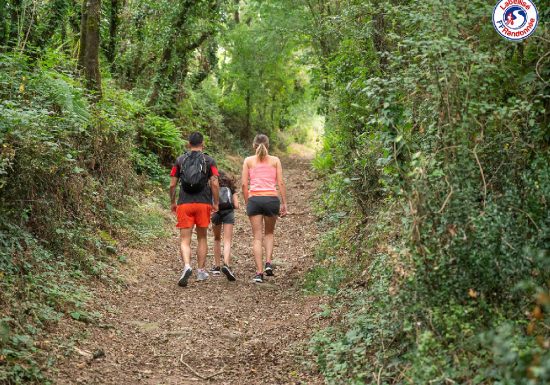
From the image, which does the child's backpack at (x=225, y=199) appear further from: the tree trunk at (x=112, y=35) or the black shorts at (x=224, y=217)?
the tree trunk at (x=112, y=35)

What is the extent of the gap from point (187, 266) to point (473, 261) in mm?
5651

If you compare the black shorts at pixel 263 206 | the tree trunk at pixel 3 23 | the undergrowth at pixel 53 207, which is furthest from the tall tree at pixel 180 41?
the black shorts at pixel 263 206

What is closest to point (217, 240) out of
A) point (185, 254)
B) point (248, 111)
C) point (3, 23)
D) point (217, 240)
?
point (217, 240)

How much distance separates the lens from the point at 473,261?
4570 millimetres

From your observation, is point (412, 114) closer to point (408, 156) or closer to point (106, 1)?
point (408, 156)

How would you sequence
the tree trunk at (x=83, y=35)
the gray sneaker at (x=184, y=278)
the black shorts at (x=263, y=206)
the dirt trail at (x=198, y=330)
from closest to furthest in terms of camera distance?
1. the dirt trail at (x=198, y=330)
2. the gray sneaker at (x=184, y=278)
3. the black shorts at (x=263, y=206)
4. the tree trunk at (x=83, y=35)

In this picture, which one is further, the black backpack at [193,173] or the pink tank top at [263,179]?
the pink tank top at [263,179]

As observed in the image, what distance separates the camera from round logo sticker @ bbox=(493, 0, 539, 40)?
484 cm

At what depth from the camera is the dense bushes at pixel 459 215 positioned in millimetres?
4324

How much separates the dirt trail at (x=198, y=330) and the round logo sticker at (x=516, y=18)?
11.5ft

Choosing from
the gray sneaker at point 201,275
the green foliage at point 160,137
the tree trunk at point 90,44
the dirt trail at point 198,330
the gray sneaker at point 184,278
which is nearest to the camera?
the dirt trail at point 198,330

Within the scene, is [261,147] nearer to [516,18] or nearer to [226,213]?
[226,213]

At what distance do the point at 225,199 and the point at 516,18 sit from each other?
20.1ft

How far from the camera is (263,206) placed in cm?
961
